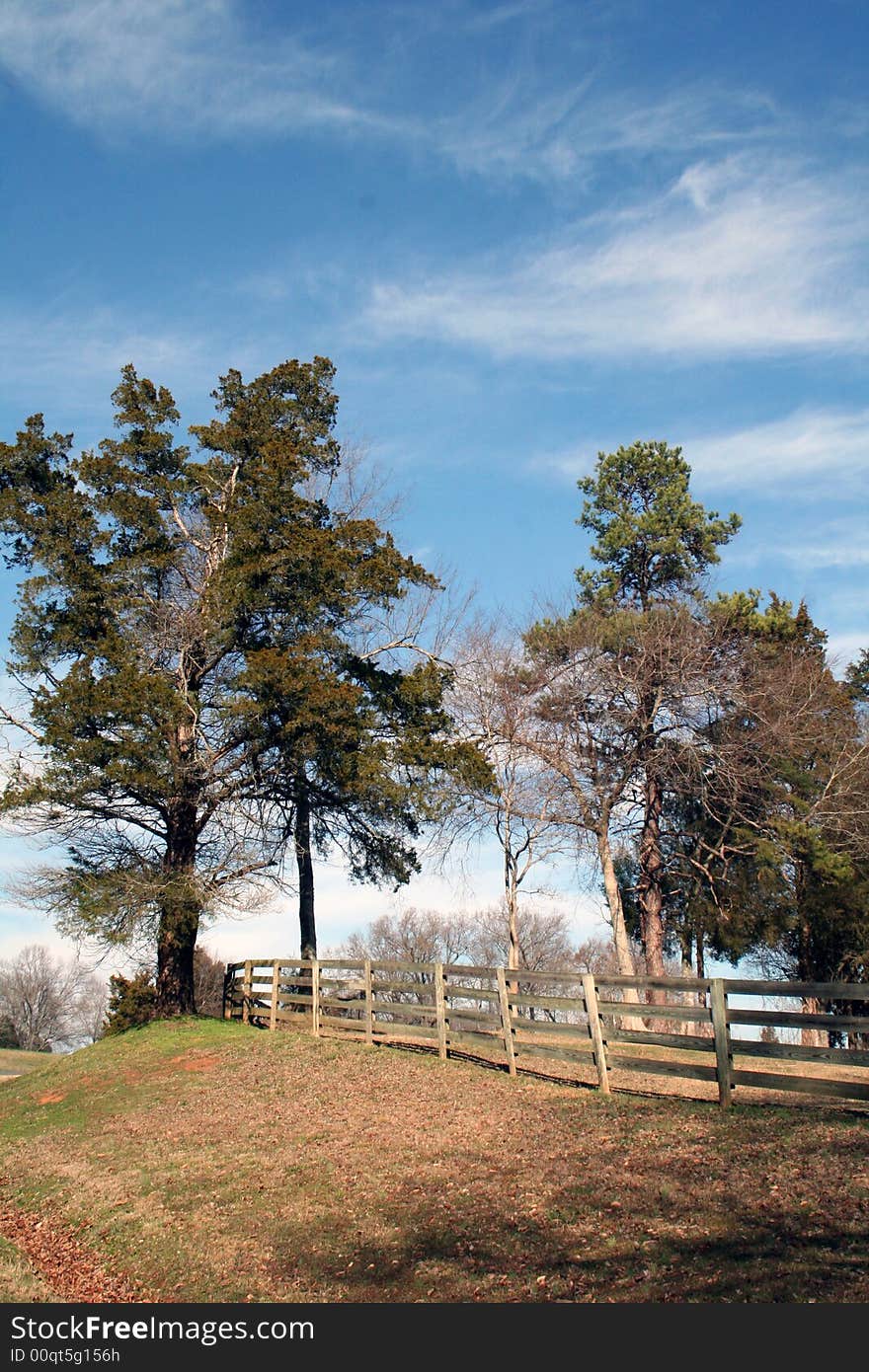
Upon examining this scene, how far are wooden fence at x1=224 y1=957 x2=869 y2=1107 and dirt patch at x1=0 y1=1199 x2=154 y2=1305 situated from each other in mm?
6039

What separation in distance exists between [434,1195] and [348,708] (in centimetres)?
1198

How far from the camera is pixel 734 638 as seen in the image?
2841cm

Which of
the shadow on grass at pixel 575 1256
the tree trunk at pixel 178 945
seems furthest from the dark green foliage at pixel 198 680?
the shadow on grass at pixel 575 1256

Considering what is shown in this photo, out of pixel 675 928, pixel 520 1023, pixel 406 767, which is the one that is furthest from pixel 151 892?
pixel 675 928

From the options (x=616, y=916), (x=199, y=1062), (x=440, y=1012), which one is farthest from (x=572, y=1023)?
(x=616, y=916)

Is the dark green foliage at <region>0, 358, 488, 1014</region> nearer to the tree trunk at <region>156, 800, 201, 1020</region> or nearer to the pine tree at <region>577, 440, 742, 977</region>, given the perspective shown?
the tree trunk at <region>156, 800, 201, 1020</region>

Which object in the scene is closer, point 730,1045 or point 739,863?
point 730,1045

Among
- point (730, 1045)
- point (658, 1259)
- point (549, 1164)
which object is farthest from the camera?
point (730, 1045)

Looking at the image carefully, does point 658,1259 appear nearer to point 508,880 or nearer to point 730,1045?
point 730,1045

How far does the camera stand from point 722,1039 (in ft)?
35.5

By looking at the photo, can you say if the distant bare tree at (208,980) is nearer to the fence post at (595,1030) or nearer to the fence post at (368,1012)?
the fence post at (368,1012)

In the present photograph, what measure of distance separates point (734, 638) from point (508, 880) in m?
9.81

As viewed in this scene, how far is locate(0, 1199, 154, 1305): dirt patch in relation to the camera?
7.44 m

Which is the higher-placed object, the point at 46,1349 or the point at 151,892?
the point at 151,892
